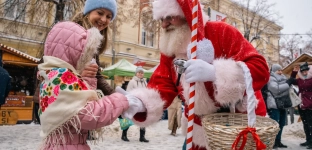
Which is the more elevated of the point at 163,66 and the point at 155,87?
the point at 163,66

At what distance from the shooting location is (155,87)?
2.12m

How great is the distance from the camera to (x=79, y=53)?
1646mm

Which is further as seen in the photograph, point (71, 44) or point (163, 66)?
point (163, 66)

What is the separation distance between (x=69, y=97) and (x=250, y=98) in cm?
97

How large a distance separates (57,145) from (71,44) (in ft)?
1.96

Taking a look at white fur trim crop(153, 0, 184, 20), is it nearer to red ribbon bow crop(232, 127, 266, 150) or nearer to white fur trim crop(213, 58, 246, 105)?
white fur trim crop(213, 58, 246, 105)

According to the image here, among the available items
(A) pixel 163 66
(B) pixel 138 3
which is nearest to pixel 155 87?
(A) pixel 163 66

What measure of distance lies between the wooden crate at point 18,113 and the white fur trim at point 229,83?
336 inches

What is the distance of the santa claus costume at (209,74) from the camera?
1.60 meters

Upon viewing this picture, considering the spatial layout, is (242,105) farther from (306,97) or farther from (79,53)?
(306,97)

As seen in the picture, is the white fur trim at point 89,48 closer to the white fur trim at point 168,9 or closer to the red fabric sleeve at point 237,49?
the white fur trim at point 168,9

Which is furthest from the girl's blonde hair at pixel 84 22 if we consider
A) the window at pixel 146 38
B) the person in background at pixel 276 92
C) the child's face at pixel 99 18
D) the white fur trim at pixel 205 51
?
the window at pixel 146 38

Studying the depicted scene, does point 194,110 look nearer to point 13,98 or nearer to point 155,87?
point 155,87

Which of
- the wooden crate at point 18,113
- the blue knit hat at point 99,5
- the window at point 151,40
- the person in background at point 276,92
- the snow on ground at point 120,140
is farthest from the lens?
the window at point 151,40
